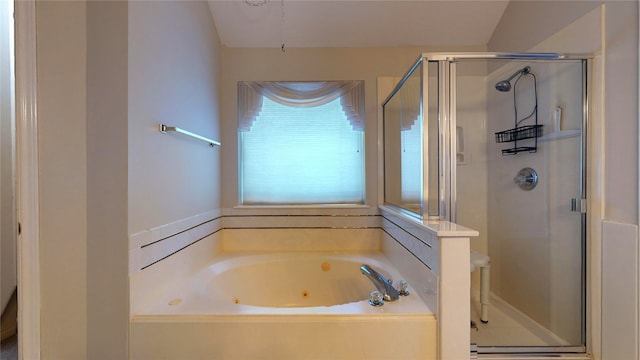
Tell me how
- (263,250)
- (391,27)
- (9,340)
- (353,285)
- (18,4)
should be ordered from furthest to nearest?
(263,250)
(391,27)
(353,285)
(9,340)
(18,4)

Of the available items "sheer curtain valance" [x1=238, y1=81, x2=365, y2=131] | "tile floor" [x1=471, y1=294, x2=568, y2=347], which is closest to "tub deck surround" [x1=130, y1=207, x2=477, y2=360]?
"tile floor" [x1=471, y1=294, x2=568, y2=347]

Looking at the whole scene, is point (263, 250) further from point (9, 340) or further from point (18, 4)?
point (18, 4)

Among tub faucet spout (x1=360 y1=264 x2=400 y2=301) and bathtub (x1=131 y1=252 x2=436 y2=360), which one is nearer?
bathtub (x1=131 y1=252 x2=436 y2=360)

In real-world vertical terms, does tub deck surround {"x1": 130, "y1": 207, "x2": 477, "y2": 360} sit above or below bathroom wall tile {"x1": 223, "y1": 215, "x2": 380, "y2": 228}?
below

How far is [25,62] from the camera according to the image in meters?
1.04

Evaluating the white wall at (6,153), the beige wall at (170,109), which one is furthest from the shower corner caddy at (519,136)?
the white wall at (6,153)

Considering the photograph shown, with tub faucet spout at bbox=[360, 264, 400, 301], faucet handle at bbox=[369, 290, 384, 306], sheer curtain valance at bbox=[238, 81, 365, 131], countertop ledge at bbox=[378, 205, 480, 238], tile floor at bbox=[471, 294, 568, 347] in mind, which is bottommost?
tile floor at bbox=[471, 294, 568, 347]

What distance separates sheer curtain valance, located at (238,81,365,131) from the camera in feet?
7.37

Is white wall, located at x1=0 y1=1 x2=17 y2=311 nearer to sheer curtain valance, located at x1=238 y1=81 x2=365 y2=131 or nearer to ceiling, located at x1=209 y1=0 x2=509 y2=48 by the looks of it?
ceiling, located at x1=209 y1=0 x2=509 y2=48

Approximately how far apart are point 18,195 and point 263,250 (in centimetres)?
147

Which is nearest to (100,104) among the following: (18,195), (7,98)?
(18,195)

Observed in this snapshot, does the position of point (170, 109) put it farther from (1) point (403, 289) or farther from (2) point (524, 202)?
(2) point (524, 202)

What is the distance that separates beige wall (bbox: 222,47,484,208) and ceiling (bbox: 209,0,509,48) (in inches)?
2.6

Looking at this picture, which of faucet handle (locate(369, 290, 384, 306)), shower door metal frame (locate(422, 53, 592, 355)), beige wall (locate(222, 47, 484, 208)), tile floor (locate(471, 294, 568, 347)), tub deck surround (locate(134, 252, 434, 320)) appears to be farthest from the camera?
beige wall (locate(222, 47, 484, 208))
